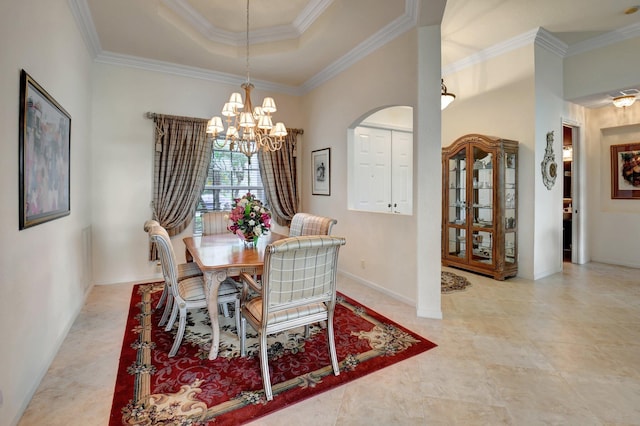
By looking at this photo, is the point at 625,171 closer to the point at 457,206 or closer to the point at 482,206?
the point at 482,206

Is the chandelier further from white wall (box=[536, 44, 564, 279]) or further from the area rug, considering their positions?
white wall (box=[536, 44, 564, 279])

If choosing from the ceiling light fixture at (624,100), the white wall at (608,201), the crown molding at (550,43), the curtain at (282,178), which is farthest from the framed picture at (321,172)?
the white wall at (608,201)

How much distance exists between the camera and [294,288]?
75.9 inches

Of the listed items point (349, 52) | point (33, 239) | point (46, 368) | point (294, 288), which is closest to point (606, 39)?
point (349, 52)

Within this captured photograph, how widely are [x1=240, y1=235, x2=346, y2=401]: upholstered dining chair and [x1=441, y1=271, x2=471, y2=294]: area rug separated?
2326 millimetres

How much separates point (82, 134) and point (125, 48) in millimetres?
1269

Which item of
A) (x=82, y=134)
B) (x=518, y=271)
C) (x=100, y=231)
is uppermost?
(x=82, y=134)

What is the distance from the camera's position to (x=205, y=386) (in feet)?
6.48

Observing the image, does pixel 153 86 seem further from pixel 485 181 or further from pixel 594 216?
pixel 594 216

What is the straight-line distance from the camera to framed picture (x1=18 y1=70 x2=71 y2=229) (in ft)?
5.87

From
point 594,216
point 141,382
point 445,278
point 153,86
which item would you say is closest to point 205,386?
point 141,382

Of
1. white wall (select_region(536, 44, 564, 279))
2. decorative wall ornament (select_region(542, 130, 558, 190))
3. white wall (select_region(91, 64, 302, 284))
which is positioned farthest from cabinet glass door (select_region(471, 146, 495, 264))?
white wall (select_region(91, 64, 302, 284))

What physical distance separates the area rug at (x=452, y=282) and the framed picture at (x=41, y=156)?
395cm

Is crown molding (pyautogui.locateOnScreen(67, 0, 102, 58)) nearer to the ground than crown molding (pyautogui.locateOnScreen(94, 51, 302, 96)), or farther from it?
nearer to the ground
